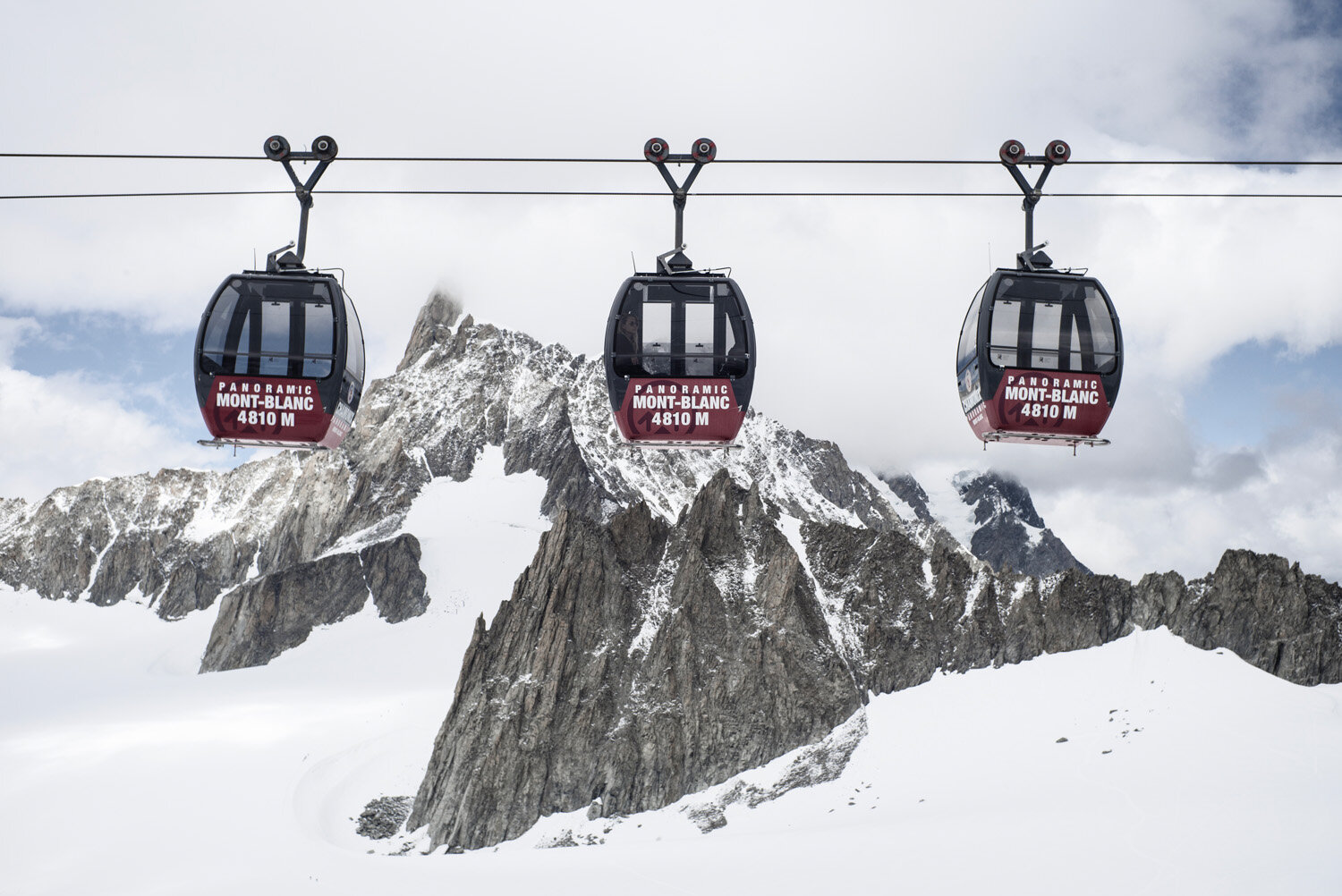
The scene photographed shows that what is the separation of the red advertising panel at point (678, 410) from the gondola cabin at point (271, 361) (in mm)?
4428

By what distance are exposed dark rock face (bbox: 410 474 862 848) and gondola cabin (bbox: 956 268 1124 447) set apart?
49315mm

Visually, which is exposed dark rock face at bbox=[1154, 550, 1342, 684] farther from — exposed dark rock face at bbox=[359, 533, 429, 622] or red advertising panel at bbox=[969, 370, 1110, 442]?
exposed dark rock face at bbox=[359, 533, 429, 622]

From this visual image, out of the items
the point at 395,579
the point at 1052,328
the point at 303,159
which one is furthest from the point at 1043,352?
the point at 395,579

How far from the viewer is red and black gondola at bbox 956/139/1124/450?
1457 cm

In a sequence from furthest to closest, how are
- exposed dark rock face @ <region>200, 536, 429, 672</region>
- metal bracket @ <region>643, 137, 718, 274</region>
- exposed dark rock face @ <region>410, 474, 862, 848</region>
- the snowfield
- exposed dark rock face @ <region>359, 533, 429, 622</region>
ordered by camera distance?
exposed dark rock face @ <region>359, 533, 429, 622</region>
exposed dark rock face @ <region>200, 536, 429, 672</region>
exposed dark rock face @ <region>410, 474, 862, 848</region>
the snowfield
metal bracket @ <region>643, 137, 718, 274</region>

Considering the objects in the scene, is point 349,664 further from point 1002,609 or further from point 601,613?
point 1002,609

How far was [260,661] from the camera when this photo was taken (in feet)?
403

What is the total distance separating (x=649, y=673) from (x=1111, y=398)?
51501 millimetres

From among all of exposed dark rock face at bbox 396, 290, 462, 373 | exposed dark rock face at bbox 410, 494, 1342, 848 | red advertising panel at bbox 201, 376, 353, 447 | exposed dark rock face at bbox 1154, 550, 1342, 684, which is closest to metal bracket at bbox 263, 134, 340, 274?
red advertising panel at bbox 201, 376, 353, 447

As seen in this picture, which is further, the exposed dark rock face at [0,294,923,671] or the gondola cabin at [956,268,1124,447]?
the exposed dark rock face at [0,294,923,671]

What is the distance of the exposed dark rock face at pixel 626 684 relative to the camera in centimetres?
5959

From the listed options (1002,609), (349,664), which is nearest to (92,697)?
(349,664)

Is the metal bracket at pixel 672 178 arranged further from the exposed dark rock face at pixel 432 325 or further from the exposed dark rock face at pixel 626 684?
the exposed dark rock face at pixel 432 325

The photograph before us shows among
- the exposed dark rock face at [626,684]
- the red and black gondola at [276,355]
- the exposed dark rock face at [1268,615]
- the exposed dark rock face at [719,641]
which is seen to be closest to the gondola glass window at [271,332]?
the red and black gondola at [276,355]
